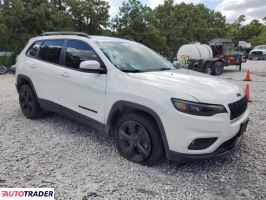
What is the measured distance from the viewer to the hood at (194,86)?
11.5ft

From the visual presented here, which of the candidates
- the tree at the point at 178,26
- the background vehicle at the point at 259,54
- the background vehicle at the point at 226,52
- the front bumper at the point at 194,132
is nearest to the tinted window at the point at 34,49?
the front bumper at the point at 194,132

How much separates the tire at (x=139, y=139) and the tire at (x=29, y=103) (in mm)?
2420

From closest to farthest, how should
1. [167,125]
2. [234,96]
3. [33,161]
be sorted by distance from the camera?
[167,125], [234,96], [33,161]

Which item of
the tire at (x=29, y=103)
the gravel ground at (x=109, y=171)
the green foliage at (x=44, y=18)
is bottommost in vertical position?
the gravel ground at (x=109, y=171)

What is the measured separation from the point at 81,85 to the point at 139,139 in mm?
1338

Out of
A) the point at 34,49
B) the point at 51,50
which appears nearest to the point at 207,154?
the point at 51,50

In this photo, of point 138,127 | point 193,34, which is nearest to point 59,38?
point 138,127

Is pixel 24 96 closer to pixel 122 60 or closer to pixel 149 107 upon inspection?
pixel 122 60

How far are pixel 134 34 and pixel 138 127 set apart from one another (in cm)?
1844

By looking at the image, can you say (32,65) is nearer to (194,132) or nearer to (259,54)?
(194,132)

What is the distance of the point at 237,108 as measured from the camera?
3758 mm

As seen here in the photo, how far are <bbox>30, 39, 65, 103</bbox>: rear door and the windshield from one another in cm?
104

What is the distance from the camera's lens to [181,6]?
31938mm

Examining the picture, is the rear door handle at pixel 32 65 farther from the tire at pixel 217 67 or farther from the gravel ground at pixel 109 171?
the tire at pixel 217 67
